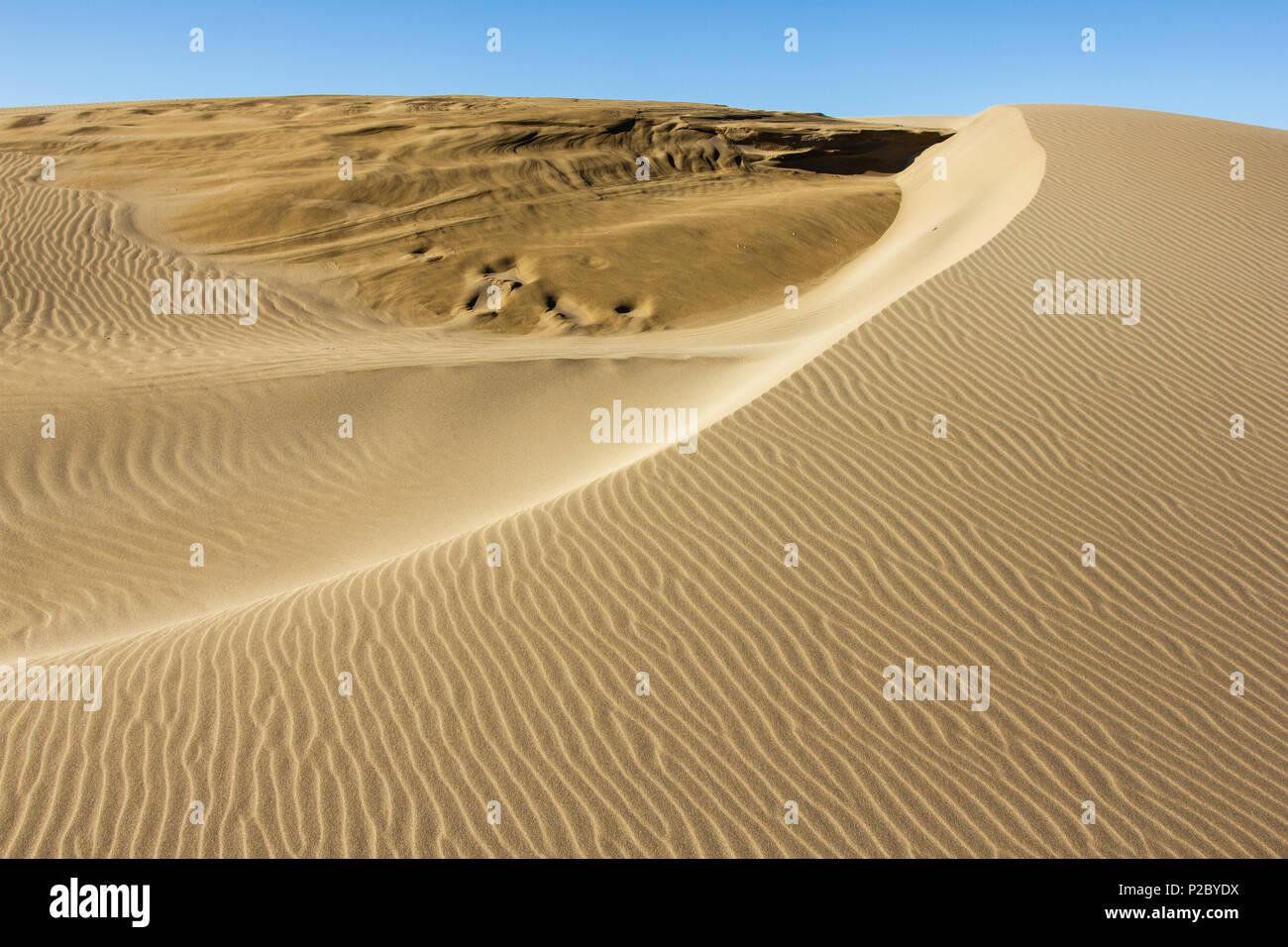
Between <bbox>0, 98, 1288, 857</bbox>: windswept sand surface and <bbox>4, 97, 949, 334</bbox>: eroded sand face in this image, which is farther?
<bbox>4, 97, 949, 334</bbox>: eroded sand face

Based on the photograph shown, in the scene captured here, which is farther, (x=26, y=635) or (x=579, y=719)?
(x=26, y=635)

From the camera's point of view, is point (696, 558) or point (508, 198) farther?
point (508, 198)

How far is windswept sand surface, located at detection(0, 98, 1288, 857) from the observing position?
13.7ft

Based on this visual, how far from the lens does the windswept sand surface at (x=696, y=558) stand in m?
4.18

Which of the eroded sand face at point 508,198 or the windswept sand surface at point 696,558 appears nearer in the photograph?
the windswept sand surface at point 696,558

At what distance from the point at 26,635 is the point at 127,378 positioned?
4544 mm

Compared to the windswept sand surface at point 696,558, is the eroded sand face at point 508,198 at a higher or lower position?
higher

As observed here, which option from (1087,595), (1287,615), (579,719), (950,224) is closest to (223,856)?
(579,719)

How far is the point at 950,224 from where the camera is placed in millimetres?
14102

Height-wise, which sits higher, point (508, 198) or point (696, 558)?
point (508, 198)

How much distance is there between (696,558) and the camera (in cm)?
557

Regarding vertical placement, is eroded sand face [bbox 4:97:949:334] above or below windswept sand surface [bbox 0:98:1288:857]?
above
